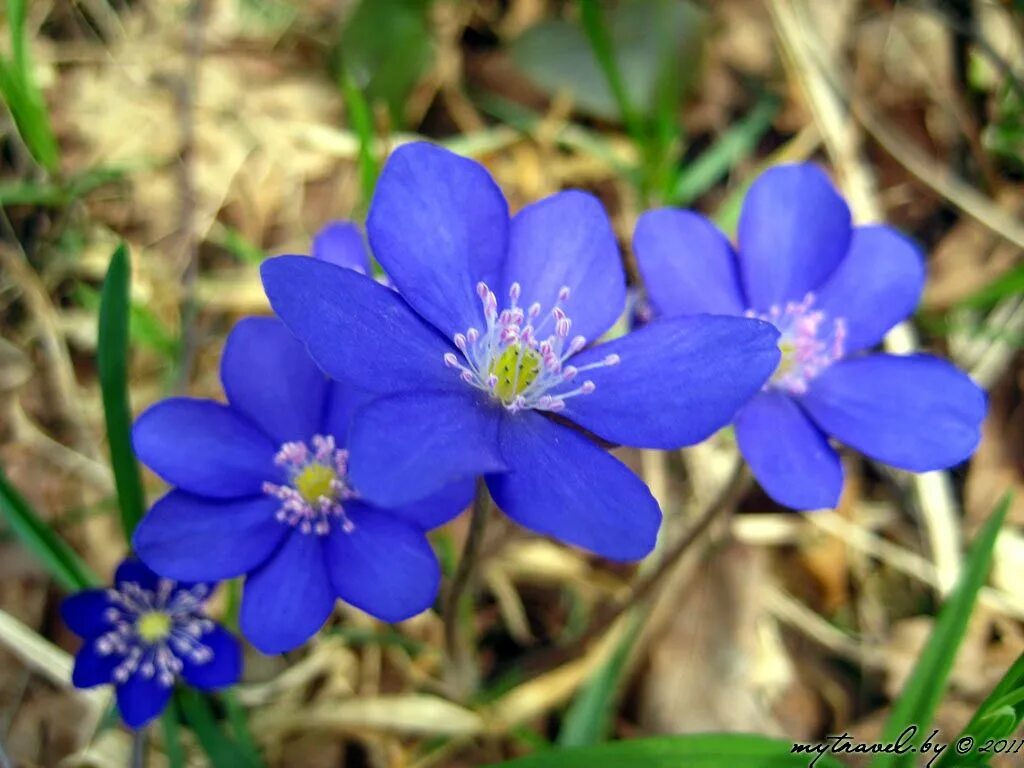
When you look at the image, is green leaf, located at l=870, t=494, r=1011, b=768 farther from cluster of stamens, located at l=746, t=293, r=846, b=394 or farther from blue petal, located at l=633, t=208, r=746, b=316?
blue petal, located at l=633, t=208, r=746, b=316

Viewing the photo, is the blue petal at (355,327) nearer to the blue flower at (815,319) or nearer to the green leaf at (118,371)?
the blue flower at (815,319)

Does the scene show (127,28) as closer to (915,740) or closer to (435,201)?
(435,201)

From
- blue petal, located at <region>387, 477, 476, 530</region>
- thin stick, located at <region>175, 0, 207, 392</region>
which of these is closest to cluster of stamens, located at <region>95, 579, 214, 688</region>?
blue petal, located at <region>387, 477, 476, 530</region>

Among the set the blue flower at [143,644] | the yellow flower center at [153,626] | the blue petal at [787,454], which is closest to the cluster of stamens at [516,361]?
the blue petal at [787,454]

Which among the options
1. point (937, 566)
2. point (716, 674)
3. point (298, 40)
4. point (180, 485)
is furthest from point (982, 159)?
point (180, 485)

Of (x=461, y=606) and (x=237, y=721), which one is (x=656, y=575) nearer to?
(x=461, y=606)
